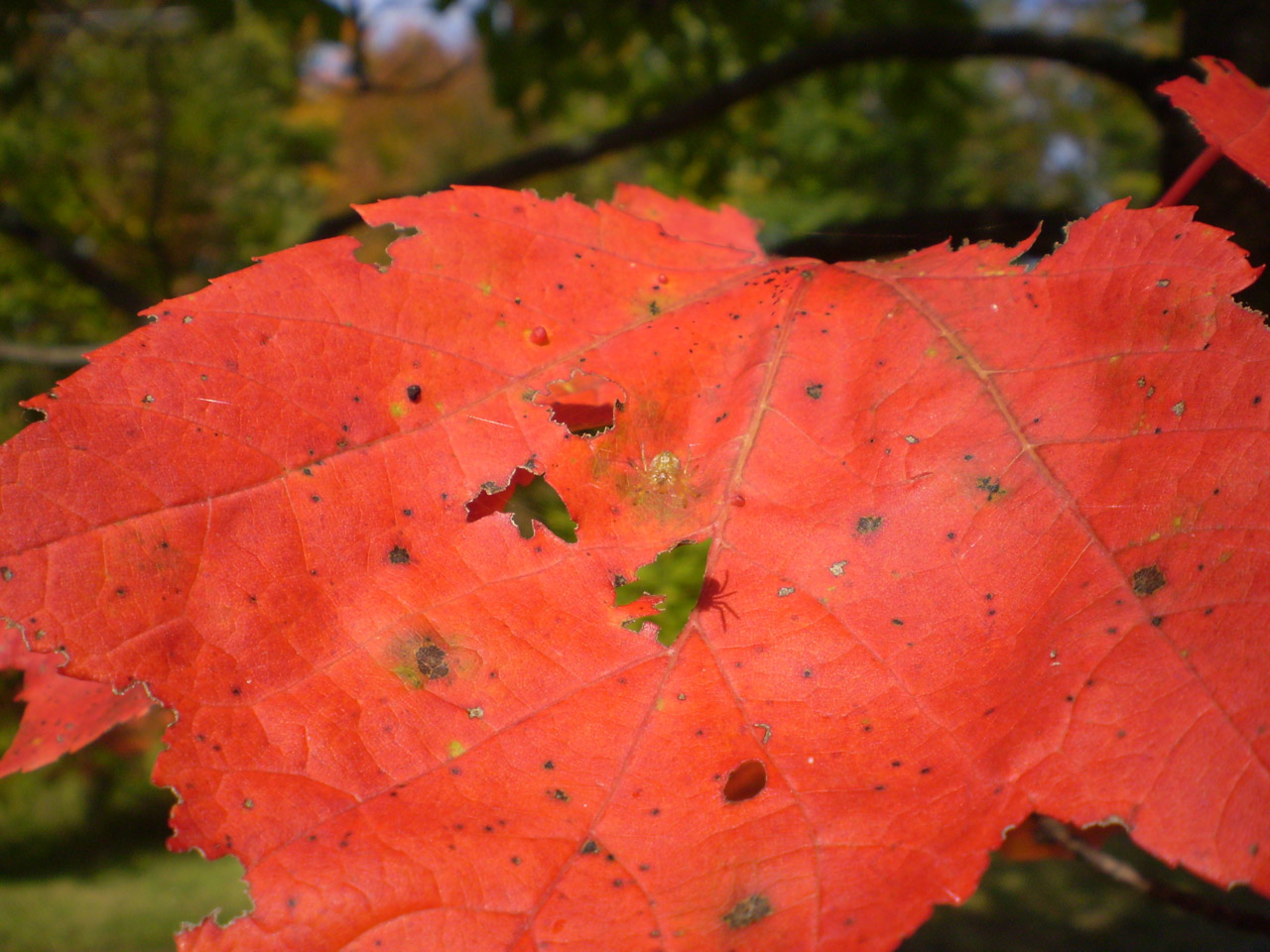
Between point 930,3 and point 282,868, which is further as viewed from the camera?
point 930,3

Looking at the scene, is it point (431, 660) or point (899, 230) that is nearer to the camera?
point (431, 660)

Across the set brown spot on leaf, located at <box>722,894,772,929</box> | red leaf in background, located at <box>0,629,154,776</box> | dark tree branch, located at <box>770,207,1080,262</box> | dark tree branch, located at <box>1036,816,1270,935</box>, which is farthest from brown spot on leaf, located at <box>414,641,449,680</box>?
dark tree branch, located at <box>1036,816,1270,935</box>

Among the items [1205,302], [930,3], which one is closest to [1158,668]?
[1205,302]

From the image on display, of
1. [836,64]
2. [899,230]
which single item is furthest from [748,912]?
[836,64]

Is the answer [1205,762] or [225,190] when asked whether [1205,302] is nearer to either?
[1205,762]

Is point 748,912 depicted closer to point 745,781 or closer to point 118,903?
point 745,781

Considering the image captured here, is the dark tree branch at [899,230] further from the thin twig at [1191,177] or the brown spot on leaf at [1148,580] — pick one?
the brown spot on leaf at [1148,580]

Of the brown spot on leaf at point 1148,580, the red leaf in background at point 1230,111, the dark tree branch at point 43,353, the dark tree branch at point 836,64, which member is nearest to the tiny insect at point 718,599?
the brown spot on leaf at point 1148,580
